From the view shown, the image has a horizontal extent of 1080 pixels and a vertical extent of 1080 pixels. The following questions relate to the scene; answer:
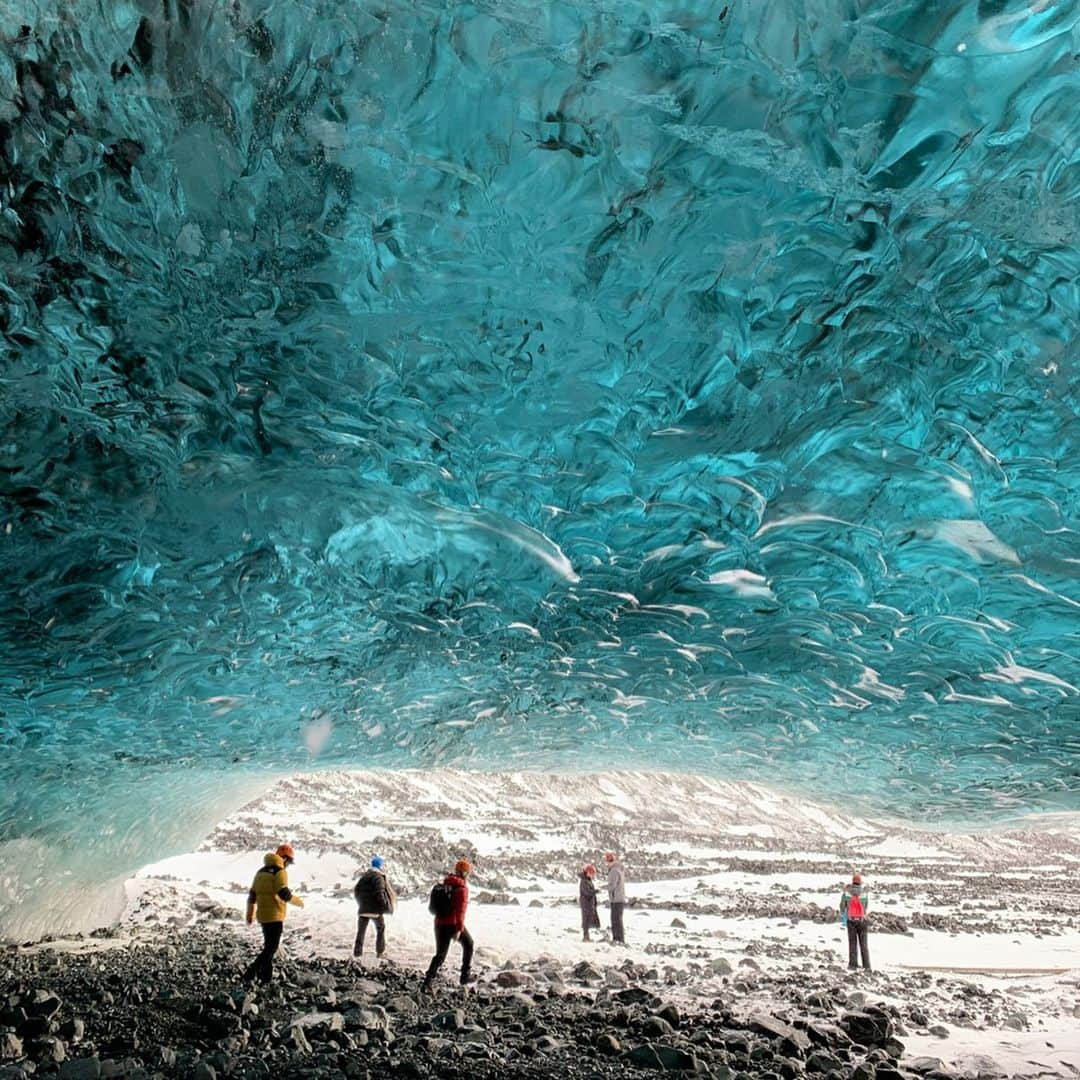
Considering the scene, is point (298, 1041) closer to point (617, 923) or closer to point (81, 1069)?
point (81, 1069)

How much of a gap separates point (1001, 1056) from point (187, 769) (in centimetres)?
1302

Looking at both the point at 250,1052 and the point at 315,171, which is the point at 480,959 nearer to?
the point at 250,1052

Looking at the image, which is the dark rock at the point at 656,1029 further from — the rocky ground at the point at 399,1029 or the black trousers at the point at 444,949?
the black trousers at the point at 444,949

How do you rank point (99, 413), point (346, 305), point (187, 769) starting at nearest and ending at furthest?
point (346, 305), point (99, 413), point (187, 769)

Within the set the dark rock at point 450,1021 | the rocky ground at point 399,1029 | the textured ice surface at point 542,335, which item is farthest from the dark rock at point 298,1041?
the textured ice surface at point 542,335

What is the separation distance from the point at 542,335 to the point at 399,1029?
7248 millimetres

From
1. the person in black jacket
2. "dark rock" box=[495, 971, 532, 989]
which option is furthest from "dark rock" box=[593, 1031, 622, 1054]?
the person in black jacket

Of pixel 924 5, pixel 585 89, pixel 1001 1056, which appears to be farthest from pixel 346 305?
pixel 1001 1056

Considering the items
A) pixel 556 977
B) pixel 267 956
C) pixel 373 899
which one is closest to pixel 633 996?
pixel 556 977

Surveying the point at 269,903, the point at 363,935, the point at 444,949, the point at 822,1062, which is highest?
the point at 269,903

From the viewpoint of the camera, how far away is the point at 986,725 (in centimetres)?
1162

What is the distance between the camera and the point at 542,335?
16.4 feet

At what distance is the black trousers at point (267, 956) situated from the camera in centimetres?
1047

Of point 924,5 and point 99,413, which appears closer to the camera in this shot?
point 924,5
